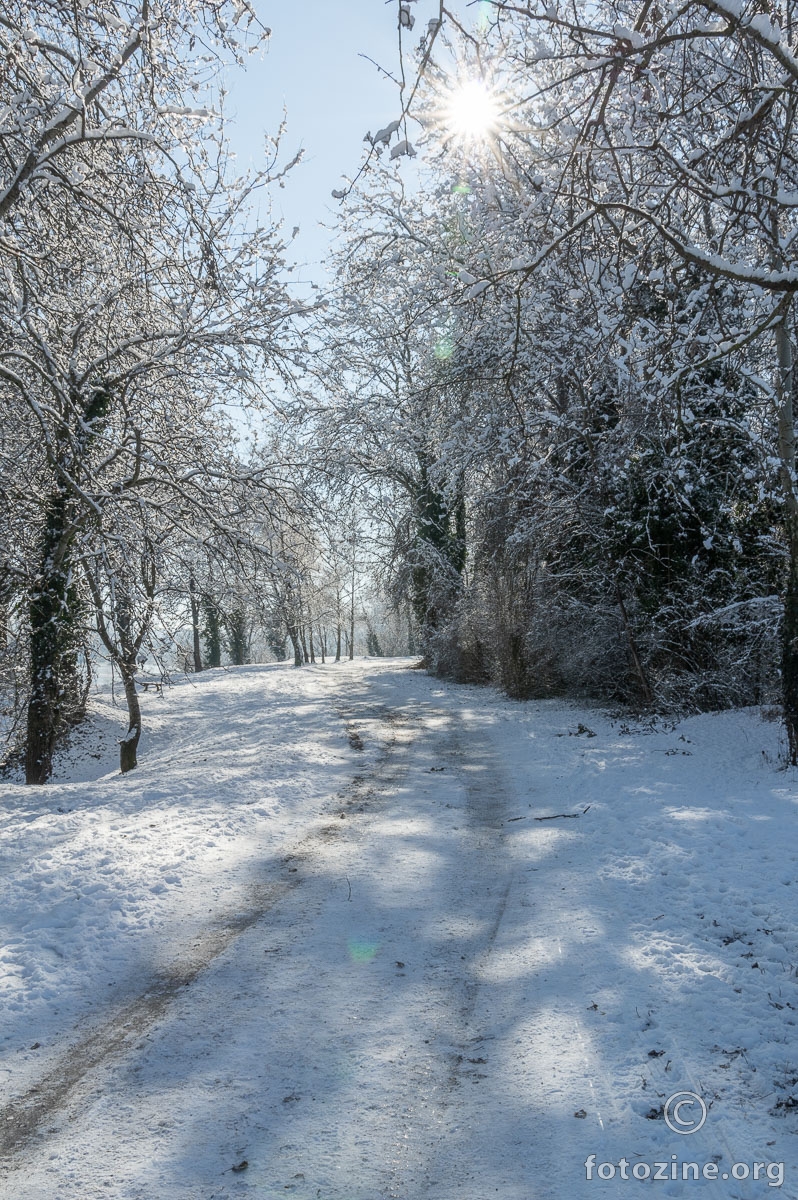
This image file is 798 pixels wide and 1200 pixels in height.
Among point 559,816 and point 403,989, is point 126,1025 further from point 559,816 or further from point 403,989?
point 559,816

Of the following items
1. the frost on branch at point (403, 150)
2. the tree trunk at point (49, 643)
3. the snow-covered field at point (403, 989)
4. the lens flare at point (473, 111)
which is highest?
the lens flare at point (473, 111)

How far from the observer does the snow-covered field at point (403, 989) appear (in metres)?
2.99

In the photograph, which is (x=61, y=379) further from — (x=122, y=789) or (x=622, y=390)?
(x=622, y=390)

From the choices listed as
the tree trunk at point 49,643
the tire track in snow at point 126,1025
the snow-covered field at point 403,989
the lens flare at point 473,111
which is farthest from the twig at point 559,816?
the tree trunk at point 49,643

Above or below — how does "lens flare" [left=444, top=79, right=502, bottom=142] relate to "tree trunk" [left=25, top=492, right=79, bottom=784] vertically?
above

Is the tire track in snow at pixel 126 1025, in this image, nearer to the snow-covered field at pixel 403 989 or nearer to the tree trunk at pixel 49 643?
the snow-covered field at pixel 403 989

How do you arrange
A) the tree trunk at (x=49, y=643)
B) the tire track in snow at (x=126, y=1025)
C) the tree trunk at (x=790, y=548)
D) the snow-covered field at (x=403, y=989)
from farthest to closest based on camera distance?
the tree trunk at (x=49, y=643)
the tree trunk at (x=790, y=548)
the tire track in snow at (x=126, y=1025)
the snow-covered field at (x=403, y=989)

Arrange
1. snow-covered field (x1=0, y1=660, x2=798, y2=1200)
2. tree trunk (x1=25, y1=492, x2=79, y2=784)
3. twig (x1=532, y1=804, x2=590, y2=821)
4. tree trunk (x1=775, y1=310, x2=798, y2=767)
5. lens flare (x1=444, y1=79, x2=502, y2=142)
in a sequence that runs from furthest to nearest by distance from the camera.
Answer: tree trunk (x1=25, y1=492, x2=79, y2=784), tree trunk (x1=775, y1=310, x2=798, y2=767), twig (x1=532, y1=804, x2=590, y2=821), lens flare (x1=444, y1=79, x2=502, y2=142), snow-covered field (x1=0, y1=660, x2=798, y2=1200)

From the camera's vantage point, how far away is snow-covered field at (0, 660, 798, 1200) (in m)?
2.99

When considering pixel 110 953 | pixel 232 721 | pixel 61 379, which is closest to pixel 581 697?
pixel 232 721

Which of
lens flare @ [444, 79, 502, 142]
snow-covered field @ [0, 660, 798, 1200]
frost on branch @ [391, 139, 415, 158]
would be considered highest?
lens flare @ [444, 79, 502, 142]

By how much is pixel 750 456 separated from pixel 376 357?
1551 centimetres

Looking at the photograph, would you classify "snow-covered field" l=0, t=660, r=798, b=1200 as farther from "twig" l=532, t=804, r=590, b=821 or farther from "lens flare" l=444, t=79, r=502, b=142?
"lens flare" l=444, t=79, r=502, b=142

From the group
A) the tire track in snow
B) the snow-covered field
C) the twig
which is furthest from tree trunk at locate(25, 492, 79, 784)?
the twig
